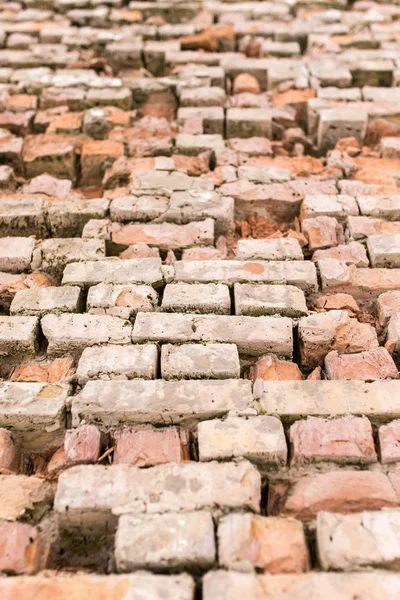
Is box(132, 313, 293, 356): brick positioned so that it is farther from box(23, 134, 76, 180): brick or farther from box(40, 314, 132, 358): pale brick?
box(23, 134, 76, 180): brick

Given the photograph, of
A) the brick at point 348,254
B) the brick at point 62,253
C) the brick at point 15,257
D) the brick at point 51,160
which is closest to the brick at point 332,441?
the brick at point 348,254

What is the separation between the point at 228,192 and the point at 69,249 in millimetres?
774

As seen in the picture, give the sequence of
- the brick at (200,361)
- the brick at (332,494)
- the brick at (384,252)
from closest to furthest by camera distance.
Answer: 1. the brick at (332,494)
2. the brick at (200,361)
3. the brick at (384,252)

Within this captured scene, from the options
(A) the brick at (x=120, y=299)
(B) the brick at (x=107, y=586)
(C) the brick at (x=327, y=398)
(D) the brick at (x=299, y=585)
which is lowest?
(B) the brick at (x=107, y=586)

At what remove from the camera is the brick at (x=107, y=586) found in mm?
1315

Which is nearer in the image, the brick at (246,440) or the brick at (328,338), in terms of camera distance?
the brick at (246,440)

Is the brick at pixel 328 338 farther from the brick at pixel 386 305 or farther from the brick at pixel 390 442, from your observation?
the brick at pixel 390 442

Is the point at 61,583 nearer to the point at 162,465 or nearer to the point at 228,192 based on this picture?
the point at 162,465

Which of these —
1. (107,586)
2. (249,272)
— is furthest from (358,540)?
(249,272)

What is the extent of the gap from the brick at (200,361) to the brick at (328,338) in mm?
257

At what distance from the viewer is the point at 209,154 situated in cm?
294

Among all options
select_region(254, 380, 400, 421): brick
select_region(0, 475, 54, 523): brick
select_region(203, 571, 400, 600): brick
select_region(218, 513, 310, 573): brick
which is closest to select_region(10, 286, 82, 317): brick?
select_region(0, 475, 54, 523): brick

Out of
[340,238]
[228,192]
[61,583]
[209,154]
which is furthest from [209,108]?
[61,583]

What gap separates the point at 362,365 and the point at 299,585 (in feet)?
2.55
